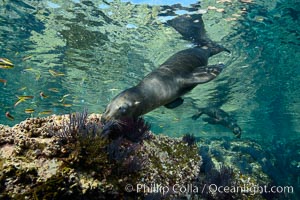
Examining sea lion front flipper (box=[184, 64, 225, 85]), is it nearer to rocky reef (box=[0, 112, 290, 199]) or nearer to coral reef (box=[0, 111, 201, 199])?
rocky reef (box=[0, 112, 290, 199])

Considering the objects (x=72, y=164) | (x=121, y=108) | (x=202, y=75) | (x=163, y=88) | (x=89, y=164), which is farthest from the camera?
(x=202, y=75)

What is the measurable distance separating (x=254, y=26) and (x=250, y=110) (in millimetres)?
20137

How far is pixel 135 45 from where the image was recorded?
1644 centimetres

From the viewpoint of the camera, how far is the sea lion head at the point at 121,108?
4648mm

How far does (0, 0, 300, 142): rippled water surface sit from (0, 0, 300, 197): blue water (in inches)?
2.3

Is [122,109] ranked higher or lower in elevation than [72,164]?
lower

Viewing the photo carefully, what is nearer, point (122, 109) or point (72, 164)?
point (72, 164)

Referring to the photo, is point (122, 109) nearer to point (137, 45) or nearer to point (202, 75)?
point (202, 75)

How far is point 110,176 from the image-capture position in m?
3.45

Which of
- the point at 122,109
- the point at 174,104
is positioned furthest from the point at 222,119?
the point at 122,109

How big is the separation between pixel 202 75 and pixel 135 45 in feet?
33.9

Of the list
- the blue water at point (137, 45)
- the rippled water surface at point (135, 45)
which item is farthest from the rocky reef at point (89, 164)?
the blue water at point (137, 45)

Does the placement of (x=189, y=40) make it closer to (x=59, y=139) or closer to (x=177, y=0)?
(x=177, y=0)

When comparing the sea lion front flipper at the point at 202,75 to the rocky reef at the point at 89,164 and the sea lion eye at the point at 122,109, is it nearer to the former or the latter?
the rocky reef at the point at 89,164
